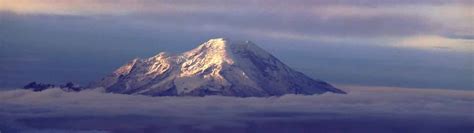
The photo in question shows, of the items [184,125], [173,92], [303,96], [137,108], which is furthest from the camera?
[173,92]

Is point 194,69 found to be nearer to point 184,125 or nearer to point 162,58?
point 162,58

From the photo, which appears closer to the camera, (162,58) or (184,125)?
(184,125)

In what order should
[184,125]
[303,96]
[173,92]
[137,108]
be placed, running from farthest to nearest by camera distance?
[173,92] < [303,96] < [137,108] < [184,125]

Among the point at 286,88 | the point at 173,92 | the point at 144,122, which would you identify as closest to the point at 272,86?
the point at 286,88

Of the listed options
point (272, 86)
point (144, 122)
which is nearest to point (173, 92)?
point (272, 86)

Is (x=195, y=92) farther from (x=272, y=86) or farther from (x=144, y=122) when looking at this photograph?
(x=144, y=122)

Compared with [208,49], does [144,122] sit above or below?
below
